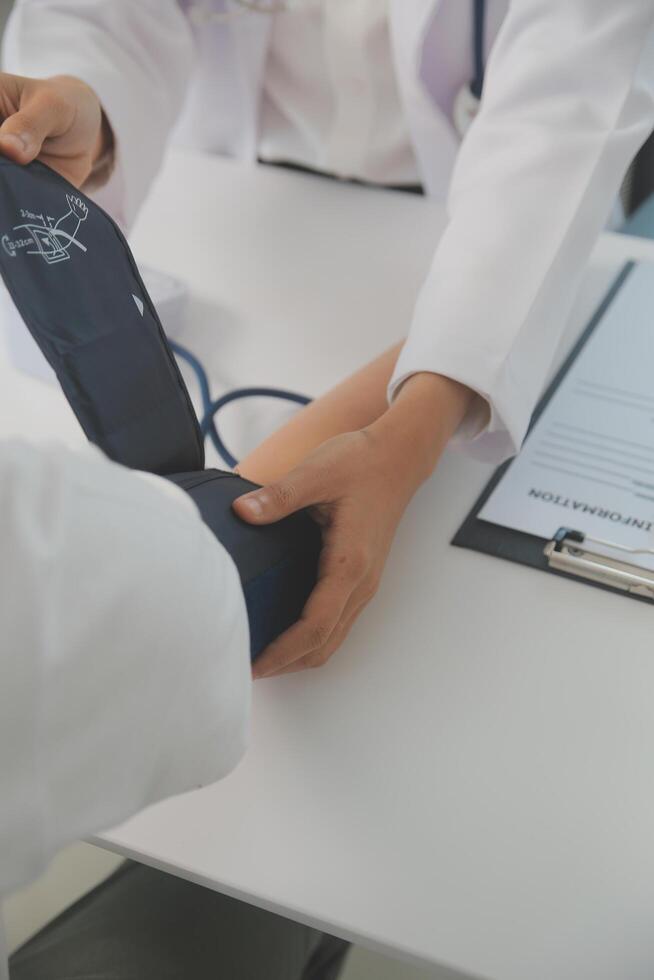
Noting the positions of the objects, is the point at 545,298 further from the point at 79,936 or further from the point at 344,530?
the point at 79,936

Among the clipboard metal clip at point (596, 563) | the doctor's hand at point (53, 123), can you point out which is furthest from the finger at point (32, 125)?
the clipboard metal clip at point (596, 563)

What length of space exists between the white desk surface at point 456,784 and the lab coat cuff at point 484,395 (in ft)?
0.11

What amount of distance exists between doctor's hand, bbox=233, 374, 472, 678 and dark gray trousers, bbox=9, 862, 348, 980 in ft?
0.81

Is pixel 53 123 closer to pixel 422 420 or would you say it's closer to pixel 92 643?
pixel 422 420

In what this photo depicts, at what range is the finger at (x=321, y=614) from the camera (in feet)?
1.76

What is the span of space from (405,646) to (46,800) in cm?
29

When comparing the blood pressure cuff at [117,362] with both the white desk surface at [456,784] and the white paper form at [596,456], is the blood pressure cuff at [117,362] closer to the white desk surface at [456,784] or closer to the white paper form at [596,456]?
the white desk surface at [456,784]

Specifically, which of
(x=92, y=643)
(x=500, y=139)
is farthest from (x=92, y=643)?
(x=500, y=139)

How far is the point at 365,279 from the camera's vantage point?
904 millimetres

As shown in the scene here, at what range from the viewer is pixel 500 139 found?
2.50 feet

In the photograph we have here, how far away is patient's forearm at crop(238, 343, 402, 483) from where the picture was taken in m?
0.65

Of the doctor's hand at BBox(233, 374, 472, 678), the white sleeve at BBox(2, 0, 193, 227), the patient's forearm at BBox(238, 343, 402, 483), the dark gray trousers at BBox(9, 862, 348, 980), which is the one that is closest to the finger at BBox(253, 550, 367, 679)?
the doctor's hand at BBox(233, 374, 472, 678)

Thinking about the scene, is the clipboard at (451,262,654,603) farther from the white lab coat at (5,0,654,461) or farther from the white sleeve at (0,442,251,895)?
the white sleeve at (0,442,251,895)

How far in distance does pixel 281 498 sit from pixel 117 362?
0.11 metres
